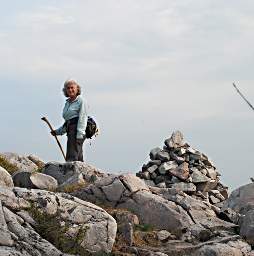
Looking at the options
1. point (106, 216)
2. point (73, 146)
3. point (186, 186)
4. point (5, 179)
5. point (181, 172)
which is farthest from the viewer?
point (181, 172)

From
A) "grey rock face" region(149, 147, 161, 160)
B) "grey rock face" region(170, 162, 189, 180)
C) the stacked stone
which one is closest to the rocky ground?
the stacked stone

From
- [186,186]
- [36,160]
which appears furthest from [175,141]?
[36,160]

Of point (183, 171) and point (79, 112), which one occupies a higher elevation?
point (79, 112)

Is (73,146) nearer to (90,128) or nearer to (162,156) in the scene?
(90,128)

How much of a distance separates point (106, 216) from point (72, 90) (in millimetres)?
5252

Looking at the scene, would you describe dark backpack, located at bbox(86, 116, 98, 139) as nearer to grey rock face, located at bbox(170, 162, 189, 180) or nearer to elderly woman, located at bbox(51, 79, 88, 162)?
elderly woman, located at bbox(51, 79, 88, 162)

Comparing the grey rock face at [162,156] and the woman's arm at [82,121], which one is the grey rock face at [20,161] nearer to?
the woman's arm at [82,121]

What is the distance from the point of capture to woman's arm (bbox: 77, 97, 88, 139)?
15.9 meters

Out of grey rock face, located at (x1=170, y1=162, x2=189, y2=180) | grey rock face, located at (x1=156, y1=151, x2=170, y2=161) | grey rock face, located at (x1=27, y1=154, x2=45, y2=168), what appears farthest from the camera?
grey rock face, located at (x1=156, y1=151, x2=170, y2=161)

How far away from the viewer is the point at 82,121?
15.9m

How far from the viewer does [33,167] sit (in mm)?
17938

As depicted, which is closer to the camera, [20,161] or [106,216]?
[106,216]

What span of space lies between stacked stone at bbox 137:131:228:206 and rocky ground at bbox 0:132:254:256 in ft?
0.80

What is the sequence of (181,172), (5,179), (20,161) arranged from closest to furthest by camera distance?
(5,179) < (20,161) < (181,172)
